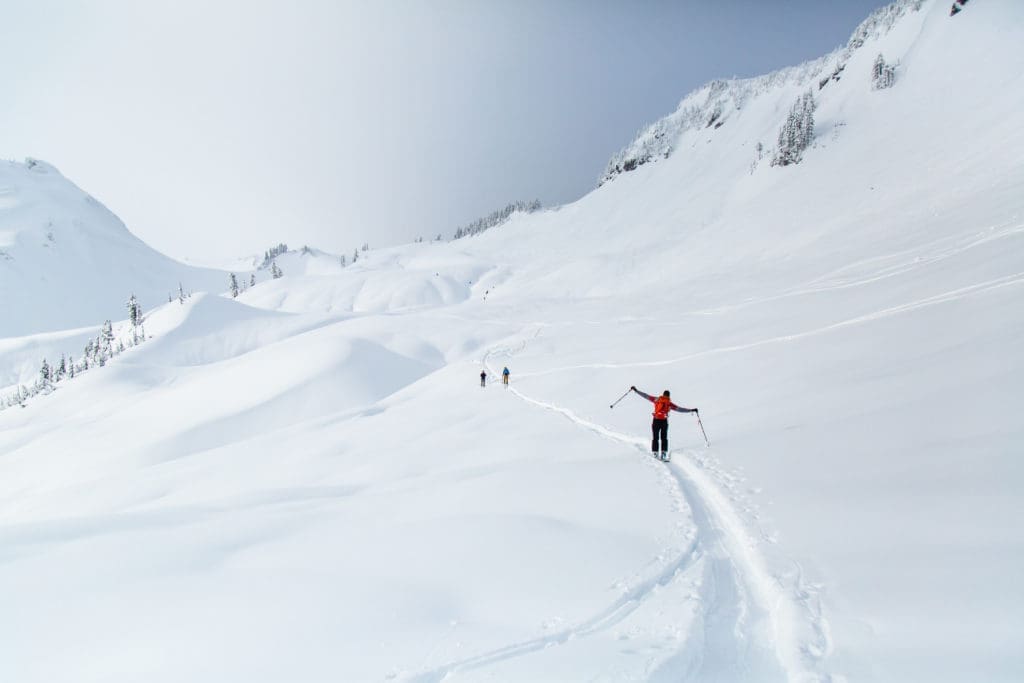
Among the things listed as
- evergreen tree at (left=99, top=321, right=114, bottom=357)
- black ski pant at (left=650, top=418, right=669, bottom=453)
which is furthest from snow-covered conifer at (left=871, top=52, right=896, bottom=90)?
evergreen tree at (left=99, top=321, right=114, bottom=357)

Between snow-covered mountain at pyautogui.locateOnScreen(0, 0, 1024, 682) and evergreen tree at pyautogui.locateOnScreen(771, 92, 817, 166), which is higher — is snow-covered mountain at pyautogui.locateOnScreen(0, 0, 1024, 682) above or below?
below

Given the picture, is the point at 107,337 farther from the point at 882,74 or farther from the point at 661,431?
the point at 882,74

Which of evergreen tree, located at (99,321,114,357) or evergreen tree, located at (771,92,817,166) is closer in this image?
evergreen tree, located at (771,92,817,166)

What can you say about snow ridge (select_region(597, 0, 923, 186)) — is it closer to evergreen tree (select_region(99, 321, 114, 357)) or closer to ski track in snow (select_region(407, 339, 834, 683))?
ski track in snow (select_region(407, 339, 834, 683))

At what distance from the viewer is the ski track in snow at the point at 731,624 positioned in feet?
13.3

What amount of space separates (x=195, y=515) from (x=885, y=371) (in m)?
14.8

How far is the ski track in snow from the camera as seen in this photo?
406 centimetres

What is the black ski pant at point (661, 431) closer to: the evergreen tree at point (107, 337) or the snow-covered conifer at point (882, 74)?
the evergreen tree at point (107, 337)

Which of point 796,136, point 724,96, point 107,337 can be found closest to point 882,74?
point 796,136

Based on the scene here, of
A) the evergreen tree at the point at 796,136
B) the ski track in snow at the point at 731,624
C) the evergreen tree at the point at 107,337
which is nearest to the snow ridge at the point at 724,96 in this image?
the evergreen tree at the point at 796,136

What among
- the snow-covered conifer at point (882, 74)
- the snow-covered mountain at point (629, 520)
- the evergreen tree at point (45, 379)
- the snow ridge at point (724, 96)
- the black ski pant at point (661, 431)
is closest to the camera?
the snow-covered mountain at point (629, 520)

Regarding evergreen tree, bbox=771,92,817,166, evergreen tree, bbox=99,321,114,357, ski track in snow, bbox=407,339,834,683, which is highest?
evergreen tree, bbox=771,92,817,166

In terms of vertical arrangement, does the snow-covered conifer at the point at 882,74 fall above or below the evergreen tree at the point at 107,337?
above

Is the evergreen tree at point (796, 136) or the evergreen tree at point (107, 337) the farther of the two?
the evergreen tree at point (107, 337)
